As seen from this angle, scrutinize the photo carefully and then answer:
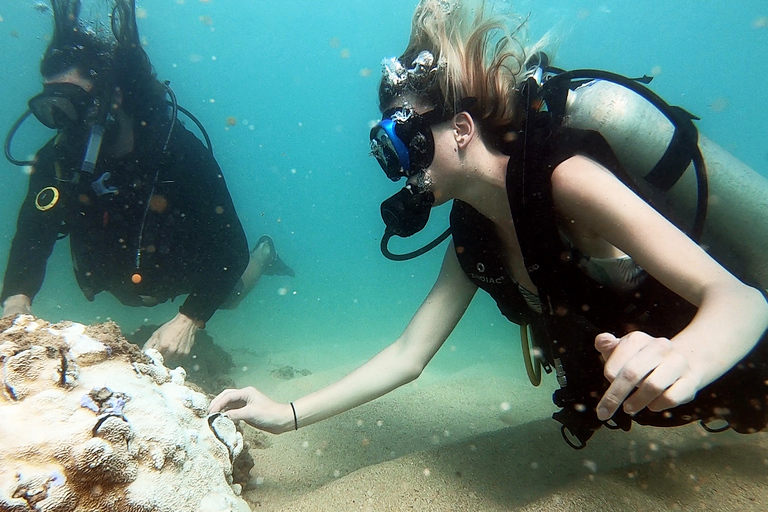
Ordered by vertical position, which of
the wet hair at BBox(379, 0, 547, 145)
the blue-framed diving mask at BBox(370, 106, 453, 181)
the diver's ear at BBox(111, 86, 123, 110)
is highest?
the wet hair at BBox(379, 0, 547, 145)

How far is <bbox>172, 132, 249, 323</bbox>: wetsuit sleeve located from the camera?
16.5ft

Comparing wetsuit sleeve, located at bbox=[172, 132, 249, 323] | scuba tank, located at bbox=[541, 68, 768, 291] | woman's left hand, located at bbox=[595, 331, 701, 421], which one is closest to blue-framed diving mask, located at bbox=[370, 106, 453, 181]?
scuba tank, located at bbox=[541, 68, 768, 291]

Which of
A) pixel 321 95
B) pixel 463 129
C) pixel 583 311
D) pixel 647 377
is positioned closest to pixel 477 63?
pixel 463 129

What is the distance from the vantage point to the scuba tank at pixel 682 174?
208cm

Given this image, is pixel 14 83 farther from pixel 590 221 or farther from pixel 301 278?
pixel 590 221

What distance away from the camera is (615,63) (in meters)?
51.9

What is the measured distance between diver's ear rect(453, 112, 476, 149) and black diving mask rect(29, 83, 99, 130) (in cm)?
431

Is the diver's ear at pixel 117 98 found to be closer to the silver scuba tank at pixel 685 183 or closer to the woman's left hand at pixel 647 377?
the silver scuba tank at pixel 685 183

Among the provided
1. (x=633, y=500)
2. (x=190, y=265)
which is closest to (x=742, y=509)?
(x=633, y=500)

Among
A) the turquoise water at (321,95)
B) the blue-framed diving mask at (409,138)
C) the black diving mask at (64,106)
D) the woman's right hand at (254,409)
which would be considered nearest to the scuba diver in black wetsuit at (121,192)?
the black diving mask at (64,106)

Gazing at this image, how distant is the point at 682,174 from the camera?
2082 millimetres

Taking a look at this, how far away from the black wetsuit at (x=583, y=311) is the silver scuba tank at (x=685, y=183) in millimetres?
362

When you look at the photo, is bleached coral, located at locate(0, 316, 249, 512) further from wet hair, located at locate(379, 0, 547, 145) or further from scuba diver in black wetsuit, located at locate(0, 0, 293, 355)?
scuba diver in black wetsuit, located at locate(0, 0, 293, 355)

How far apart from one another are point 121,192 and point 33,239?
103 centimetres
